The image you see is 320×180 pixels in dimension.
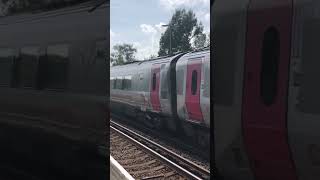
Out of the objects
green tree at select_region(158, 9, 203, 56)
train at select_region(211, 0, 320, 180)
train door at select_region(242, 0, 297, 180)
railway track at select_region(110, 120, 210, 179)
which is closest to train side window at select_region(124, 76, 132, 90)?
railway track at select_region(110, 120, 210, 179)

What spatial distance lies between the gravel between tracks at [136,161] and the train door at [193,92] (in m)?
0.27

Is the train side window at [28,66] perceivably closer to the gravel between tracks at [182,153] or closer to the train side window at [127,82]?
the train side window at [127,82]

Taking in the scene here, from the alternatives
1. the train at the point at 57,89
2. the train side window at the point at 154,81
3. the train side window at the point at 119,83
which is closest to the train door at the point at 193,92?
the train side window at the point at 154,81

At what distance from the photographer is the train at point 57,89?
2393 mm

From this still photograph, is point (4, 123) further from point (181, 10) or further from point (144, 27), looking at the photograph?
point (181, 10)

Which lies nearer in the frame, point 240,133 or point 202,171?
point 240,133

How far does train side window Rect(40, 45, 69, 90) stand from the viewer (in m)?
2.65

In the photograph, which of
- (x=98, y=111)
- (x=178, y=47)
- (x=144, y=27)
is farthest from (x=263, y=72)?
(x=98, y=111)

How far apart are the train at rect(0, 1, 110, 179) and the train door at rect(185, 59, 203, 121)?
72 centimetres

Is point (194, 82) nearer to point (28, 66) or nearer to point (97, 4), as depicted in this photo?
point (97, 4)

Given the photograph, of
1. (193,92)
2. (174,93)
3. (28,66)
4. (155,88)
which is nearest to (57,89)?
(28,66)

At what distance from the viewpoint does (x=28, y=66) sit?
294cm

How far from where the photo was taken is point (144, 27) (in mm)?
1885

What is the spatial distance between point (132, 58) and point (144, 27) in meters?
0.16
